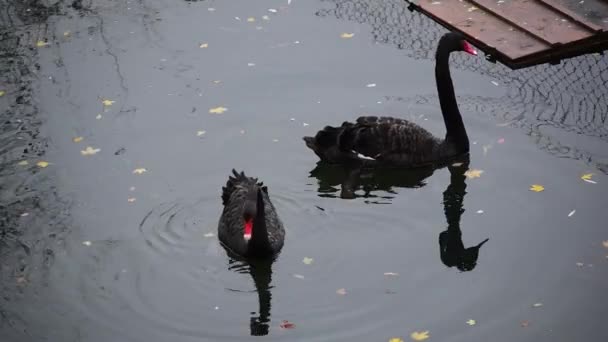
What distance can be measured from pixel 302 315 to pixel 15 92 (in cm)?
492

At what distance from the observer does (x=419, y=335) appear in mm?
6906

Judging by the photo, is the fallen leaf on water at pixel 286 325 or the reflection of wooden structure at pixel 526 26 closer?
the fallen leaf on water at pixel 286 325

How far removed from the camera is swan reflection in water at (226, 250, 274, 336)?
23.2ft

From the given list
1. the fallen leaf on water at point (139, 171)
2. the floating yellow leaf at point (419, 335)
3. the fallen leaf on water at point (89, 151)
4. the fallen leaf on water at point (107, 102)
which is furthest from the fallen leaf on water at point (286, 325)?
the fallen leaf on water at point (107, 102)

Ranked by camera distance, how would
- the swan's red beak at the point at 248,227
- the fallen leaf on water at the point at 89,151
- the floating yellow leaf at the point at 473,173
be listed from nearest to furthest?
1. the swan's red beak at the point at 248,227
2. the floating yellow leaf at the point at 473,173
3. the fallen leaf on water at the point at 89,151

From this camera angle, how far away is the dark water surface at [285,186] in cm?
723

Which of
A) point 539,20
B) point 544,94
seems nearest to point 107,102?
point 544,94

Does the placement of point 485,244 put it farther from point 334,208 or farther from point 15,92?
point 15,92

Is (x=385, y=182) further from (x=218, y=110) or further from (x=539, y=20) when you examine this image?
(x=539, y=20)

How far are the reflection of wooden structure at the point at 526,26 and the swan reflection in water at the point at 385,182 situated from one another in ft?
5.93

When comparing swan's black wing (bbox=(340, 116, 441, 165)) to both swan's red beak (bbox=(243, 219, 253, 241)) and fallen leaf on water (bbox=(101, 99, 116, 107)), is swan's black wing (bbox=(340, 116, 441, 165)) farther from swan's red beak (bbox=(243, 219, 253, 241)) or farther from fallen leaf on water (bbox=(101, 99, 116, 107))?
fallen leaf on water (bbox=(101, 99, 116, 107))

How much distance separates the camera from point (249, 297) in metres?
7.42

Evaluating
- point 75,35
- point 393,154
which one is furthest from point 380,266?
point 75,35

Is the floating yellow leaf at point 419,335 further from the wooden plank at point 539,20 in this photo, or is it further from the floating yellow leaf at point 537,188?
the wooden plank at point 539,20
